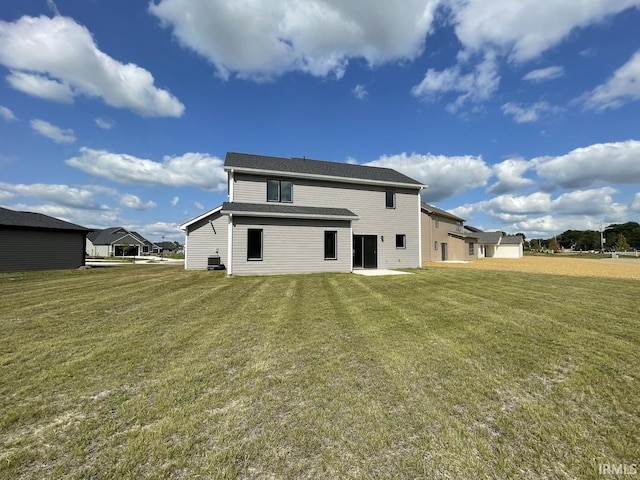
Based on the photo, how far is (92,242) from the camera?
5838 cm

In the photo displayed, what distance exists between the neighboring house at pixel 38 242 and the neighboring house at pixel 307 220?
9978 millimetres

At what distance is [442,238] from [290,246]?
2243cm

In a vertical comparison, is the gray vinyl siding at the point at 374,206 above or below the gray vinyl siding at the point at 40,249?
above

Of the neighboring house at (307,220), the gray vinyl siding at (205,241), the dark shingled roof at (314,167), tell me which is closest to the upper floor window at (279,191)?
the neighboring house at (307,220)

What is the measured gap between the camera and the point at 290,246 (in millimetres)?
16094

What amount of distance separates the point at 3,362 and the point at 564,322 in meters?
9.94

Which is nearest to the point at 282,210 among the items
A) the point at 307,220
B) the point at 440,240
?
the point at 307,220

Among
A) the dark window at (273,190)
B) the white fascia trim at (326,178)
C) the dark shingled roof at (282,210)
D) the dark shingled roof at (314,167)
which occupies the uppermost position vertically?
the dark shingled roof at (314,167)

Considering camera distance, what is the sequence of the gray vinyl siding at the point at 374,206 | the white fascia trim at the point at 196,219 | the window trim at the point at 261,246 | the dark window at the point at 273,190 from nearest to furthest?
the window trim at the point at 261,246 < the dark window at the point at 273,190 < the gray vinyl siding at the point at 374,206 < the white fascia trim at the point at 196,219

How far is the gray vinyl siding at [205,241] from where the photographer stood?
19.1 m

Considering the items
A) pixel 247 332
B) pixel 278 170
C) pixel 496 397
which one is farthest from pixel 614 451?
pixel 278 170

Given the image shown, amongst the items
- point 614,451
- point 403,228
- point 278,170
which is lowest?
point 614,451

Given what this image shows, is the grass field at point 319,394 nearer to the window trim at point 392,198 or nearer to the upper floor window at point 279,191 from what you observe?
the upper floor window at point 279,191

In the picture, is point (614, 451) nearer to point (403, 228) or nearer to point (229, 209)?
point (229, 209)
